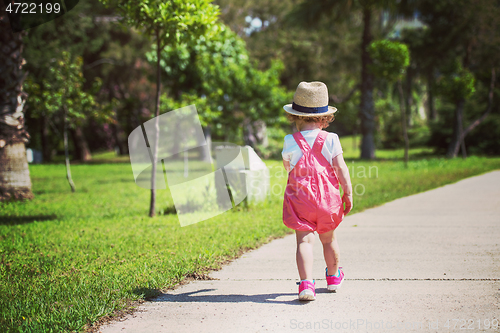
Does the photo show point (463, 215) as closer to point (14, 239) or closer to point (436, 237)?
point (436, 237)

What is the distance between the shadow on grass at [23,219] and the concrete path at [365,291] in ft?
15.2

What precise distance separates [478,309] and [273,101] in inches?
525

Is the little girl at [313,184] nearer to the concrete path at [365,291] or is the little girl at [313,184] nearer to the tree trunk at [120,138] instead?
the concrete path at [365,291]

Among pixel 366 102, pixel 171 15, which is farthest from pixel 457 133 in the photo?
pixel 171 15

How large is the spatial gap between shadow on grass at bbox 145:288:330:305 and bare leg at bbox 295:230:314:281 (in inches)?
9.0

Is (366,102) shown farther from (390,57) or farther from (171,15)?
(171,15)

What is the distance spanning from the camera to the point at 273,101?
51.9ft

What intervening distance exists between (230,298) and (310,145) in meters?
1.39

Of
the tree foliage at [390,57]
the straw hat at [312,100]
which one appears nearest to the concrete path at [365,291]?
the straw hat at [312,100]

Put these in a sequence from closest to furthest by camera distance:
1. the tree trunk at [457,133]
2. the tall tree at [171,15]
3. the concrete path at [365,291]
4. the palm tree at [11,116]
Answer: the concrete path at [365,291], the tall tree at [171,15], the palm tree at [11,116], the tree trunk at [457,133]

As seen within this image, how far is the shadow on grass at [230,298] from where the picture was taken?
3.29 m

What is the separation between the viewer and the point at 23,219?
298 inches

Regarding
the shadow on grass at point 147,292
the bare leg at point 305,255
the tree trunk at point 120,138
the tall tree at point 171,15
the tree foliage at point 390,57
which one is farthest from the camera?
the tree trunk at point 120,138

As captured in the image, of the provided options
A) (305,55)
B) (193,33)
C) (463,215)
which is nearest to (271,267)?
(463,215)
